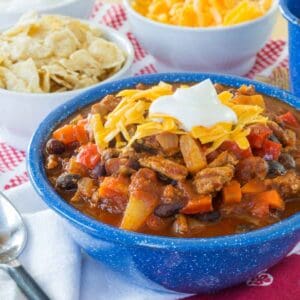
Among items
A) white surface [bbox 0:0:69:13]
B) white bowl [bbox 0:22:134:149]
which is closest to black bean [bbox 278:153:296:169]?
white bowl [bbox 0:22:134:149]

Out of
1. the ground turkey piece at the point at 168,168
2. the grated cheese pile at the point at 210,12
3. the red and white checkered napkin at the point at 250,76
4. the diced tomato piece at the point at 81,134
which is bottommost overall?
the red and white checkered napkin at the point at 250,76

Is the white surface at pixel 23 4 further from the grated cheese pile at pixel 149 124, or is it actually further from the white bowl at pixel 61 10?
the grated cheese pile at pixel 149 124

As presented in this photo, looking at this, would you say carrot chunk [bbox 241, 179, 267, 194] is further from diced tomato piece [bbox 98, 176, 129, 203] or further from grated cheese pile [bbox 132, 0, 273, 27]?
grated cheese pile [bbox 132, 0, 273, 27]

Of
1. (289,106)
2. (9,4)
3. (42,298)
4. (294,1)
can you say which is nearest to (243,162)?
A: (289,106)

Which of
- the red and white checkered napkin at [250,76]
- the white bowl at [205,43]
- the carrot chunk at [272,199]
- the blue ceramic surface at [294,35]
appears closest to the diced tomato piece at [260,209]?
the carrot chunk at [272,199]

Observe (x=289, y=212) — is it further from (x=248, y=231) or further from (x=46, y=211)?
(x=46, y=211)

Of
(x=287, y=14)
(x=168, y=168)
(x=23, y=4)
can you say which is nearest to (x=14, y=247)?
(x=168, y=168)

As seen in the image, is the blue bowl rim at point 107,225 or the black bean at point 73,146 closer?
the blue bowl rim at point 107,225
